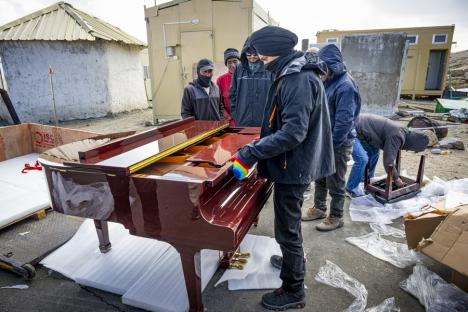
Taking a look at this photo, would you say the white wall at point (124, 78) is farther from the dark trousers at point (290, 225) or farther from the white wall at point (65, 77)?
the dark trousers at point (290, 225)

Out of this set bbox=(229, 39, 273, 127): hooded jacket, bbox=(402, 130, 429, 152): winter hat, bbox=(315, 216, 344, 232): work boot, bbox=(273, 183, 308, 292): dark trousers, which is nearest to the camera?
bbox=(273, 183, 308, 292): dark trousers

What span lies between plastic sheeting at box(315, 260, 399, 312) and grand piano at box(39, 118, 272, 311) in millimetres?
1053

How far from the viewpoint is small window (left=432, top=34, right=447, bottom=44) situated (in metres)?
13.1

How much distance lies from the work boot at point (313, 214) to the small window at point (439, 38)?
14.0 metres

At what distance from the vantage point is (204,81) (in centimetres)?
406

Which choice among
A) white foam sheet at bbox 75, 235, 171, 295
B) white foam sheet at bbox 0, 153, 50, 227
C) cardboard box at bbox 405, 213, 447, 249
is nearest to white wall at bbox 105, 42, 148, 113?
white foam sheet at bbox 0, 153, 50, 227

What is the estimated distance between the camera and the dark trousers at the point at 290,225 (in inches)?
76.5

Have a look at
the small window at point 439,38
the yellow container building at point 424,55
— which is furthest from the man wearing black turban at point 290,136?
the small window at point 439,38

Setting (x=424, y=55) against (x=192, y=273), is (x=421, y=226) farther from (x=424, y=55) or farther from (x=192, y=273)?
(x=424, y=55)

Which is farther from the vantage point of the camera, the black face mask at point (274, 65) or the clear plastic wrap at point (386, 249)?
the clear plastic wrap at point (386, 249)

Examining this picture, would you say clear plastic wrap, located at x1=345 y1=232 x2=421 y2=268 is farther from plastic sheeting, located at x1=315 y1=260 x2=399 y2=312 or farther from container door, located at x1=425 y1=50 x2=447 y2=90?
container door, located at x1=425 y1=50 x2=447 y2=90

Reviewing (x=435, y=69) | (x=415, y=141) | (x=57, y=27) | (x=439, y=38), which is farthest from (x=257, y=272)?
(x=435, y=69)

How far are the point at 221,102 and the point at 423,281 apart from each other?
3251mm

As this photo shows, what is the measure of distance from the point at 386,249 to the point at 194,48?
23.8 feet
